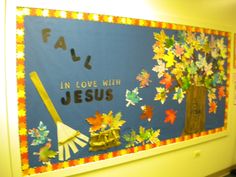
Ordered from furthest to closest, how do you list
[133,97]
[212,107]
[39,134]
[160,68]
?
[212,107]
[160,68]
[133,97]
[39,134]

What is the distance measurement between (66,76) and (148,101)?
76 cm

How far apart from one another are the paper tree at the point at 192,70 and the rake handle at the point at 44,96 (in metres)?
0.90

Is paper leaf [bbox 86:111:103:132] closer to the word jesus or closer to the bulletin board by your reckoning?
the bulletin board

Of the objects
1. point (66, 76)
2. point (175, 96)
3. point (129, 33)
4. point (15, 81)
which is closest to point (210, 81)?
point (175, 96)

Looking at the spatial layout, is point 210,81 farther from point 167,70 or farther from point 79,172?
point 79,172

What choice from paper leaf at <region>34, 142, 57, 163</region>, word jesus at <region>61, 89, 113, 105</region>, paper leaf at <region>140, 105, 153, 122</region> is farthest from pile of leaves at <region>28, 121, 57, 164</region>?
paper leaf at <region>140, 105, 153, 122</region>

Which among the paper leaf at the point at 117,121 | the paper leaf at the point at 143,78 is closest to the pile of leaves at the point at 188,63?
the paper leaf at the point at 143,78

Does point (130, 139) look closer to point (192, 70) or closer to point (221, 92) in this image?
point (192, 70)

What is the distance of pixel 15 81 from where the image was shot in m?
1.37

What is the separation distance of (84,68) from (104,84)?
199mm

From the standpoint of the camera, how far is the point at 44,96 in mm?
1470

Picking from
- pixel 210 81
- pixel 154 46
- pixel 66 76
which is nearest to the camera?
pixel 66 76

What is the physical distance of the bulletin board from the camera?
1.43m

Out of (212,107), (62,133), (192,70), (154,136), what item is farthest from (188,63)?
(62,133)
